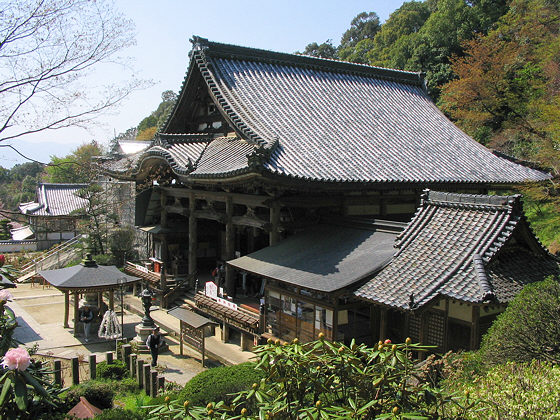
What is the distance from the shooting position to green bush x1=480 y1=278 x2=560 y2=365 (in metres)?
6.45

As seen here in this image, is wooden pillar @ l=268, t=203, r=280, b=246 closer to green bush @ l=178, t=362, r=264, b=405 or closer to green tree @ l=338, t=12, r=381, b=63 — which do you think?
green bush @ l=178, t=362, r=264, b=405

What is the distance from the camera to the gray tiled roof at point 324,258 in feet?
36.8

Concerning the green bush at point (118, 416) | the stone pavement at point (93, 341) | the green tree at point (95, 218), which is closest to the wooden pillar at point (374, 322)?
the stone pavement at point (93, 341)

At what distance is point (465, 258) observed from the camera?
9984 mm

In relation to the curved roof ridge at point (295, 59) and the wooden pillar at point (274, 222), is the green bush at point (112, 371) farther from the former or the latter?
the curved roof ridge at point (295, 59)

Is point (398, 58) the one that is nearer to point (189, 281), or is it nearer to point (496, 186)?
point (496, 186)

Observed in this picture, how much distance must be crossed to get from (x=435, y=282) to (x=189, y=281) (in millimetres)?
12345

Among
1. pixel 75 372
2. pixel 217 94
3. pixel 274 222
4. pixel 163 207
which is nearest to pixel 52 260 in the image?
pixel 163 207

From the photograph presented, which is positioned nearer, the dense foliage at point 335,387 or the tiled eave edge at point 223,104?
the dense foliage at point 335,387

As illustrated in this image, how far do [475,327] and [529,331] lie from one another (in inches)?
114

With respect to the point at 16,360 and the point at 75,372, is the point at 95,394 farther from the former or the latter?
the point at 16,360

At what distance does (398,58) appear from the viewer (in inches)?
1949

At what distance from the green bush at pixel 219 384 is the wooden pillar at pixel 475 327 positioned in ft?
14.2

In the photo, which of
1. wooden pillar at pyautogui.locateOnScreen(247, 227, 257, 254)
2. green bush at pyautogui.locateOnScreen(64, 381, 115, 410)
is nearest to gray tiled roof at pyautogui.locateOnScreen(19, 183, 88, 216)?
wooden pillar at pyautogui.locateOnScreen(247, 227, 257, 254)
